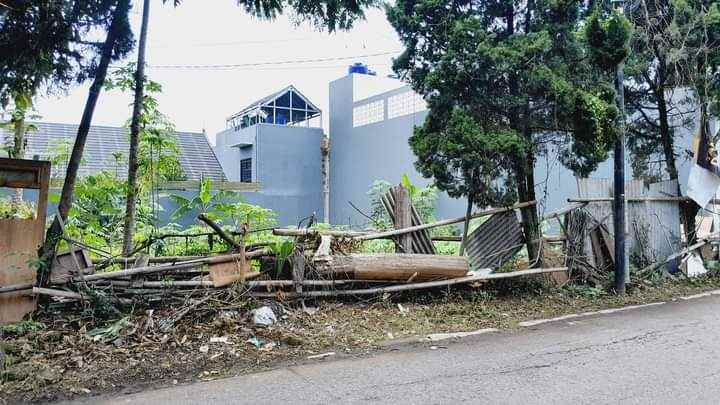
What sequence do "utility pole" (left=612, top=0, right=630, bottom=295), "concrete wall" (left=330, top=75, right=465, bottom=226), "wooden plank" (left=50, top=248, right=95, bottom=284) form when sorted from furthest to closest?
"concrete wall" (left=330, top=75, right=465, bottom=226) → "utility pole" (left=612, top=0, right=630, bottom=295) → "wooden plank" (left=50, top=248, right=95, bottom=284)

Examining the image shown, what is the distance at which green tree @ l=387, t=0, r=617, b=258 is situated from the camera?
691 centimetres

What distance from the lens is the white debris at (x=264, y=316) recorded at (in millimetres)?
5723

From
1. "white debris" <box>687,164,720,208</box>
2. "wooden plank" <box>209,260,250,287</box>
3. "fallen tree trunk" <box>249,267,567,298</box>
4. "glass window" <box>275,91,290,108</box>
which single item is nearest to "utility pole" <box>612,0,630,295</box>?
"fallen tree trunk" <box>249,267,567,298</box>

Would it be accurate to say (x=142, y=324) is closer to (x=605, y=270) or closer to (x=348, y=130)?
(x=605, y=270)

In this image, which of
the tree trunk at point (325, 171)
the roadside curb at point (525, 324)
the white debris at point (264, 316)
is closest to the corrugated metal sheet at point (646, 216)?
the roadside curb at point (525, 324)

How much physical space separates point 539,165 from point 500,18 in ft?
22.4

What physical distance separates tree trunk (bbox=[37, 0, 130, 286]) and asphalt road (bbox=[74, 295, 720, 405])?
2.50 metres

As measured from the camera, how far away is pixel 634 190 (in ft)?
29.7

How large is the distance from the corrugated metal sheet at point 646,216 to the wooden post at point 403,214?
3138 millimetres

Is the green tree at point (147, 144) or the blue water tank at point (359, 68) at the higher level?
the blue water tank at point (359, 68)

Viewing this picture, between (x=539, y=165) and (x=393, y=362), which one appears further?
(x=539, y=165)

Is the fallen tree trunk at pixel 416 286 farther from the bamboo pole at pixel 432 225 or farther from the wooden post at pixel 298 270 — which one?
the bamboo pole at pixel 432 225

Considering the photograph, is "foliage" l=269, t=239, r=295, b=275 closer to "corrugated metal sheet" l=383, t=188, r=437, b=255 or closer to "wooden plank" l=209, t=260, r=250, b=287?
"wooden plank" l=209, t=260, r=250, b=287

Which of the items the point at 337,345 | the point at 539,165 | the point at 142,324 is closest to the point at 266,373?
the point at 337,345
